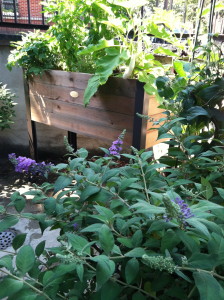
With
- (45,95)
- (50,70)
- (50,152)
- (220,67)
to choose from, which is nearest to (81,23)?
(50,70)

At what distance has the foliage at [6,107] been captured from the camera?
2.99 meters

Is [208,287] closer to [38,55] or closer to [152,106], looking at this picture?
[152,106]

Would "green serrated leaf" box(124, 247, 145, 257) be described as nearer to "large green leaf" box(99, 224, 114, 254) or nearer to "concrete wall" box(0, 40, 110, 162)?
"large green leaf" box(99, 224, 114, 254)

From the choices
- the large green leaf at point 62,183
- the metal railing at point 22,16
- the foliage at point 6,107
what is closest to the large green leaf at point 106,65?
the large green leaf at point 62,183

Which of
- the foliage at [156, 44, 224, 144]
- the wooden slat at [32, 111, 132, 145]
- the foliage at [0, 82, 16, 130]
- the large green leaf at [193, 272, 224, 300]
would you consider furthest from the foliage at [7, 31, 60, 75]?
the large green leaf at [193, 272, 224, 300]

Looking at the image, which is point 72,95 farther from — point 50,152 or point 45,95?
point 50,152

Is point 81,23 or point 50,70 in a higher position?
point 81,23

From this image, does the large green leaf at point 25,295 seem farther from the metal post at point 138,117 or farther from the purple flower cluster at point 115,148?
the metal post at point 138,117

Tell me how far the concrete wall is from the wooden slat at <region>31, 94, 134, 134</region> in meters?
0.91

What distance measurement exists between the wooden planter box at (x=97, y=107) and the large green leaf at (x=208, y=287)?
1.33 metres

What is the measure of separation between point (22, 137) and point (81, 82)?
177 cm

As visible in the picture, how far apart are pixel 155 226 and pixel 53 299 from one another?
264 mm

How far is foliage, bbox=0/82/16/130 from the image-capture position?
2.99m

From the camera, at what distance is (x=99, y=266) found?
51cm
